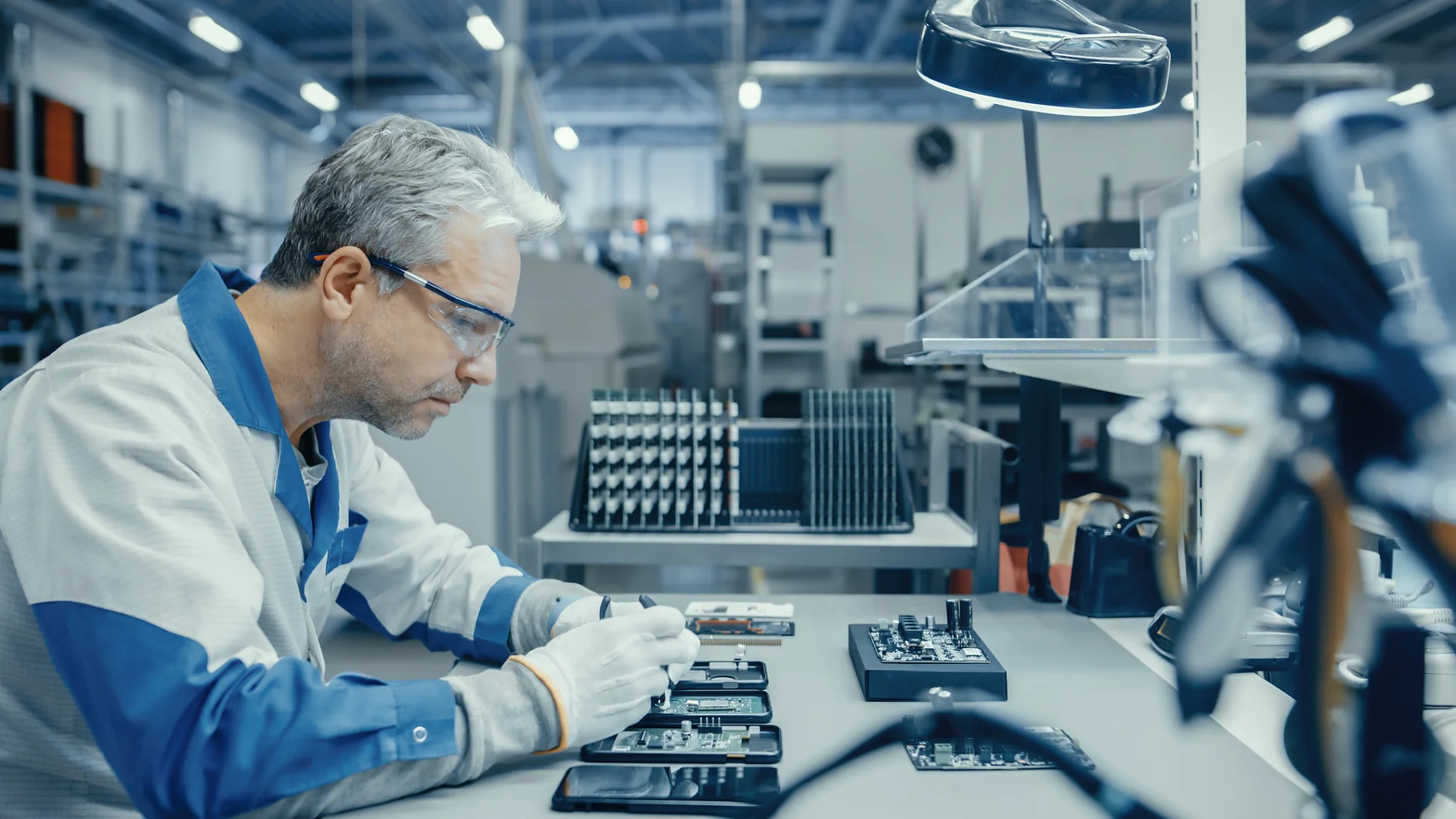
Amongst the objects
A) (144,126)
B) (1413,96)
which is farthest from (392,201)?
(144,126)

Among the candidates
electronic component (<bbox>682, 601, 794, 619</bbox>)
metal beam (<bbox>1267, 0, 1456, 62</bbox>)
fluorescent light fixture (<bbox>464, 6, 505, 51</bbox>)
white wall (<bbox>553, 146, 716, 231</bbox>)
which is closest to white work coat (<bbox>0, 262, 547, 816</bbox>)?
electronic component (<bbox>682, 601, 794, 619</bbox>)

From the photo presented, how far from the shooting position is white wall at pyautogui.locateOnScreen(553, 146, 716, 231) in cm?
1108

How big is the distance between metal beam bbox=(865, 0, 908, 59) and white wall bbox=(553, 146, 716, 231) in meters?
3.53

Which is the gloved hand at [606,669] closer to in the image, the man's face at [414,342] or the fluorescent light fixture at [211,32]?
the man's face at [414,342]

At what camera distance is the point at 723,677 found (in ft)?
3.49

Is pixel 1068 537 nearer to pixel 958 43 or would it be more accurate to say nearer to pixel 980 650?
pixel 980 650

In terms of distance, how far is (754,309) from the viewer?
467 cm

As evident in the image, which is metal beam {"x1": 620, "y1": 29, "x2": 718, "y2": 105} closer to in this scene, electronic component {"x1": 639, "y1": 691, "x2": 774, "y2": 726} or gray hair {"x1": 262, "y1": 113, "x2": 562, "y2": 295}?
gray hair {"x1": 262, "y1": 113, "x2": 562, "y2": 295}

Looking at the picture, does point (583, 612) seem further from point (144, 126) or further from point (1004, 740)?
point (144, 126)

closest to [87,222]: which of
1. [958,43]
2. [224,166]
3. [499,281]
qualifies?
[224,166]

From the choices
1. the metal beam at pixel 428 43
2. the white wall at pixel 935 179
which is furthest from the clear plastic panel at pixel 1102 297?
the metal beam at pixel 428 43

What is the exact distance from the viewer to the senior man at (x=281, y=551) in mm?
738

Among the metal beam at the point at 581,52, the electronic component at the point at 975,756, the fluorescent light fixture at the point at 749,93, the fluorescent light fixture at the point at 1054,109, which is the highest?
the metal beam at the point at 581,52

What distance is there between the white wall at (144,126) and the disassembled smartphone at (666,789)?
5326 mm
